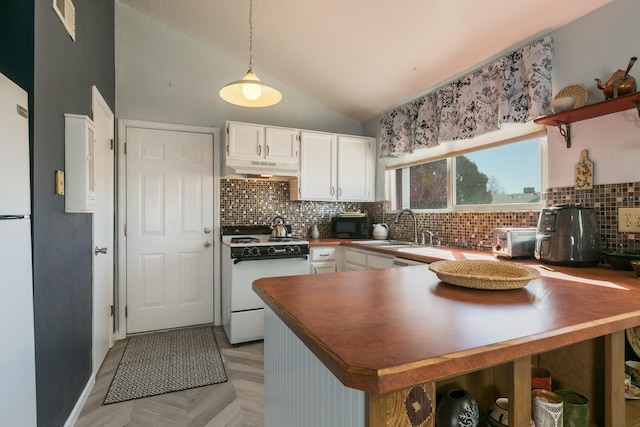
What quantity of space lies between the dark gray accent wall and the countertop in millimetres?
1082

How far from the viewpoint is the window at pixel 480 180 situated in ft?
7.54

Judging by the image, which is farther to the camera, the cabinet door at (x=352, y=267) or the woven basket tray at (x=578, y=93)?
the cabinet door at (x=352, y=267)

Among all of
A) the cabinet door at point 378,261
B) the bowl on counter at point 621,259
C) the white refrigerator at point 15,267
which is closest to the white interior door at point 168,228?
the cabinet door at point 378,261

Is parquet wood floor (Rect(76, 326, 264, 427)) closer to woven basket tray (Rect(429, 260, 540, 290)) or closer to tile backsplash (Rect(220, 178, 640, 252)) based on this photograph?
woven basket tray (Rect(429, 260, 540, 290))

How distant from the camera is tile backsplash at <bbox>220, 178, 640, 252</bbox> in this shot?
1721 millimetres

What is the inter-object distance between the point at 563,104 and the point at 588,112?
0.41ft

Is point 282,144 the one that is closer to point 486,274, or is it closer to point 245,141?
point 245,141

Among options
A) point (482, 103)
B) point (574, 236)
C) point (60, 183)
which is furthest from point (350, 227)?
point (60, 183)

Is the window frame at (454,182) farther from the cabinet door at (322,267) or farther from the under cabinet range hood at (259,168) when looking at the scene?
the under cabinet range hood at (259,168)

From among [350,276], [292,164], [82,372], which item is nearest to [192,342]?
[82,372]

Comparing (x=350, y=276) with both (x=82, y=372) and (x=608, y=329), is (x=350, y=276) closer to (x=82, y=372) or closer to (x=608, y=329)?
(x=608, y=329)

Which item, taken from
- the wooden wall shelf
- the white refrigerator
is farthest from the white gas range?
the wooden wall shelf

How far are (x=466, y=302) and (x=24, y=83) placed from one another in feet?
6.18

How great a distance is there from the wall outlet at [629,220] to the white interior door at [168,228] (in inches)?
127
